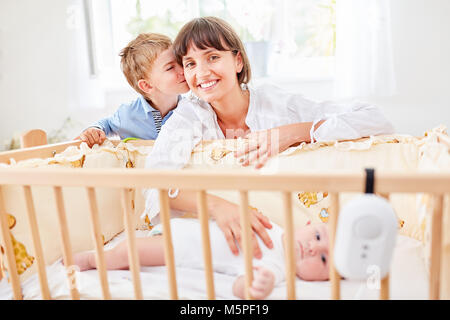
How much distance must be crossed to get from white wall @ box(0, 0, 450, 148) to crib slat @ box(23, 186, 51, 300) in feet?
4.81

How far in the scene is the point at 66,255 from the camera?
689 millimetres

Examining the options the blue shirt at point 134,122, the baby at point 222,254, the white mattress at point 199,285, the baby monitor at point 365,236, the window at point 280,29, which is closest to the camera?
the baby monitor at point 365,236

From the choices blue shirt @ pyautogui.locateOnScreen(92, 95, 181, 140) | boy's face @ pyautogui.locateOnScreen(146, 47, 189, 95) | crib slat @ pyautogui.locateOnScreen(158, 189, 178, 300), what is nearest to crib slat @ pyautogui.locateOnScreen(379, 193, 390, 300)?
crib slat @ pyautogui.locateOnScreen(158, 189, 178, 300)

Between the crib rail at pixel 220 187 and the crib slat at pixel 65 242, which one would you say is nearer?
the crib rail at pixel 220 187

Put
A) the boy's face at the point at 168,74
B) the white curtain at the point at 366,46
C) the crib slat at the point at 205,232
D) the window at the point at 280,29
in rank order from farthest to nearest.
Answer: the window at the point at 280,29 < the white curtain at the point at 366,46 < the boy's face at the point at 168,74 < the crib slat at the point at 205,232

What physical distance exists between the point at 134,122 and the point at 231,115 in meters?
0.41

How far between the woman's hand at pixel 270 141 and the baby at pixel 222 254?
0.72 ft

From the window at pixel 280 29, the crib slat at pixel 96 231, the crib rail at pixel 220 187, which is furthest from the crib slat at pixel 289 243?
the window at pixel 280 29

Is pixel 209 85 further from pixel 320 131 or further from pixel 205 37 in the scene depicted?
pixel 320 131

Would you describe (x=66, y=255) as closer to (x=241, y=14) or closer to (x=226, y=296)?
(x=226, y=296)

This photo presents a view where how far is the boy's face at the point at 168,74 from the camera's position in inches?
47.5

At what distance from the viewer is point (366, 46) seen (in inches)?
67.8

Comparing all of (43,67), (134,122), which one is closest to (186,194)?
(134,122)

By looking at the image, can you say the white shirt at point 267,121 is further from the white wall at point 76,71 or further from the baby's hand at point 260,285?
the white wall at point 76,71
